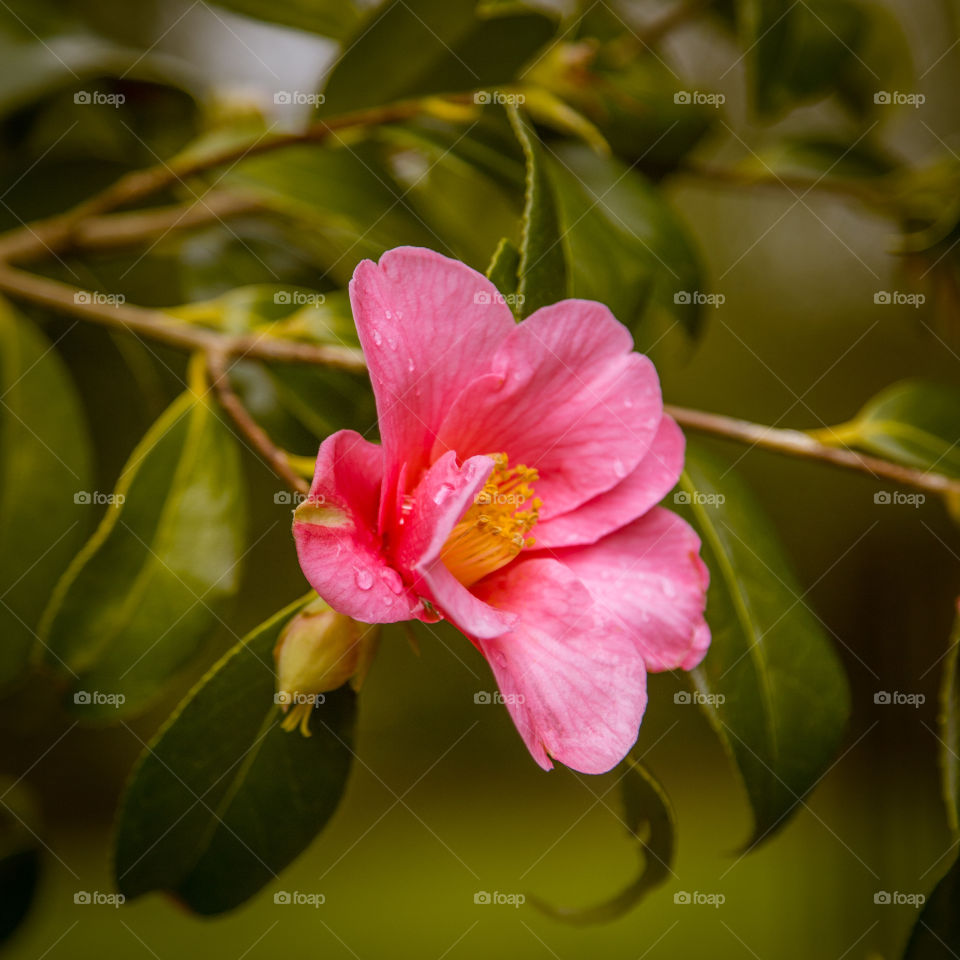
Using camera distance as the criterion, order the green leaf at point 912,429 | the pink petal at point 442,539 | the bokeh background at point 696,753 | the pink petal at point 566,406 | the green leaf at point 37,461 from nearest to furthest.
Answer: the pink petal at point 442,539, the pink petal at point 566,406, the green leaf at point 912,429, the green leaf at point 37,461, the bokeh background at point 696,753

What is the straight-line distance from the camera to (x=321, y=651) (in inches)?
16.9

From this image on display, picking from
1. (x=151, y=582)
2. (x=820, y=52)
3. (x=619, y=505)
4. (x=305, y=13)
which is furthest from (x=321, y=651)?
(x=820, y=52)

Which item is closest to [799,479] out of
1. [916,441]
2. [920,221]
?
[920,221]

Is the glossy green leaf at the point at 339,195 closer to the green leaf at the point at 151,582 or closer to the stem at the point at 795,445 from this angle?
the green leaf at the point at 151,582

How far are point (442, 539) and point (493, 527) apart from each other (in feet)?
0.46

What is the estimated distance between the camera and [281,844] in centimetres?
52

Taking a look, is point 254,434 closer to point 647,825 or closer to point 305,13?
point 647,825

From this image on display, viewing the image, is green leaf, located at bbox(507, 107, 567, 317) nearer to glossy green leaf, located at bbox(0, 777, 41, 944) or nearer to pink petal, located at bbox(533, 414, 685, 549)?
pink petal, located at bbox(533, 414, 685, 549)

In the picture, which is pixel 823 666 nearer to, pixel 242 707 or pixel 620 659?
pixel 620 659

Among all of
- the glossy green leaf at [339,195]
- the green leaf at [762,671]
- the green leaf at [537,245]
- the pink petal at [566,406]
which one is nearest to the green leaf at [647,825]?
the green leaf at [762,671]

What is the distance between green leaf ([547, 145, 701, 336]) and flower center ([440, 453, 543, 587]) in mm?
180

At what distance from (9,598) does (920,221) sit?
990 mm

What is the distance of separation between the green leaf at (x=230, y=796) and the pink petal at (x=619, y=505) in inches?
6.1

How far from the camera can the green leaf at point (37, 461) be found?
2.60 feet
